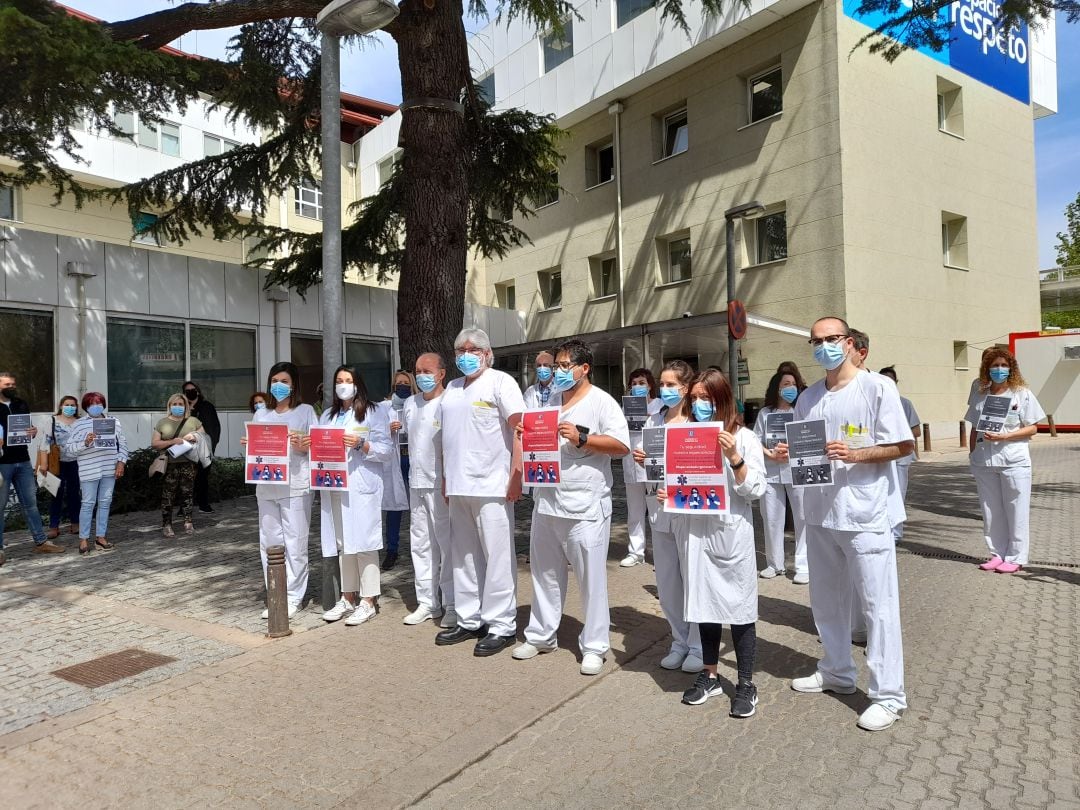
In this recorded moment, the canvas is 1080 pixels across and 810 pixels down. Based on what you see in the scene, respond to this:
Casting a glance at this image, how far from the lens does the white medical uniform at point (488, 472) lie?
5.30 m

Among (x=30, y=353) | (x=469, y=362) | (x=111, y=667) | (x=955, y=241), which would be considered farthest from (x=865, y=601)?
(x=955, y=241)

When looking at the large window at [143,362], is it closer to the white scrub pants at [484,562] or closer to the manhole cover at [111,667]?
the manhole cover at [111,667]

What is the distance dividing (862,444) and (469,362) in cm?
258

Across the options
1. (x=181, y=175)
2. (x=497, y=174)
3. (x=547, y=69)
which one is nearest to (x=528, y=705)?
(x=497, y=174)

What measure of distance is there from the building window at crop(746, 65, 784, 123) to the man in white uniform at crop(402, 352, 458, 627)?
17523 mm

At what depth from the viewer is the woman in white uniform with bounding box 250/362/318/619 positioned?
6125 mm

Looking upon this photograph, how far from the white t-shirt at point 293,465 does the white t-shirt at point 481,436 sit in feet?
4.61

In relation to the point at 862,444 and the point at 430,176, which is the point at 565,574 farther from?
the point at 430,176

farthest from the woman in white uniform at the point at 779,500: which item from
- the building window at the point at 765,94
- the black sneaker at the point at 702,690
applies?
the building window at the point at 765,94

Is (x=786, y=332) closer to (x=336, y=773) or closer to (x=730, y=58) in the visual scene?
(x=730, y=58)

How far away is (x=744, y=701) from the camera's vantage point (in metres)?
4.11

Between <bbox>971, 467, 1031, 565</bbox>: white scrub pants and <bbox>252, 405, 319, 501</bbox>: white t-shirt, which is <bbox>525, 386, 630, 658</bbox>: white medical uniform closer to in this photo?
<bbox>252, 405, 319, 501</bbox>: white t-shirt

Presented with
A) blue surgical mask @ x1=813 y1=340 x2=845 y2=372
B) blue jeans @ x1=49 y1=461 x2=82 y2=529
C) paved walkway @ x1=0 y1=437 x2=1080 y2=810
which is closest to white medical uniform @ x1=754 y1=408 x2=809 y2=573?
paved walkway @ x1=0 y1=437 x2=1080 y2=810

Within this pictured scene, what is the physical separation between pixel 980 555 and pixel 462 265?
250 inches
